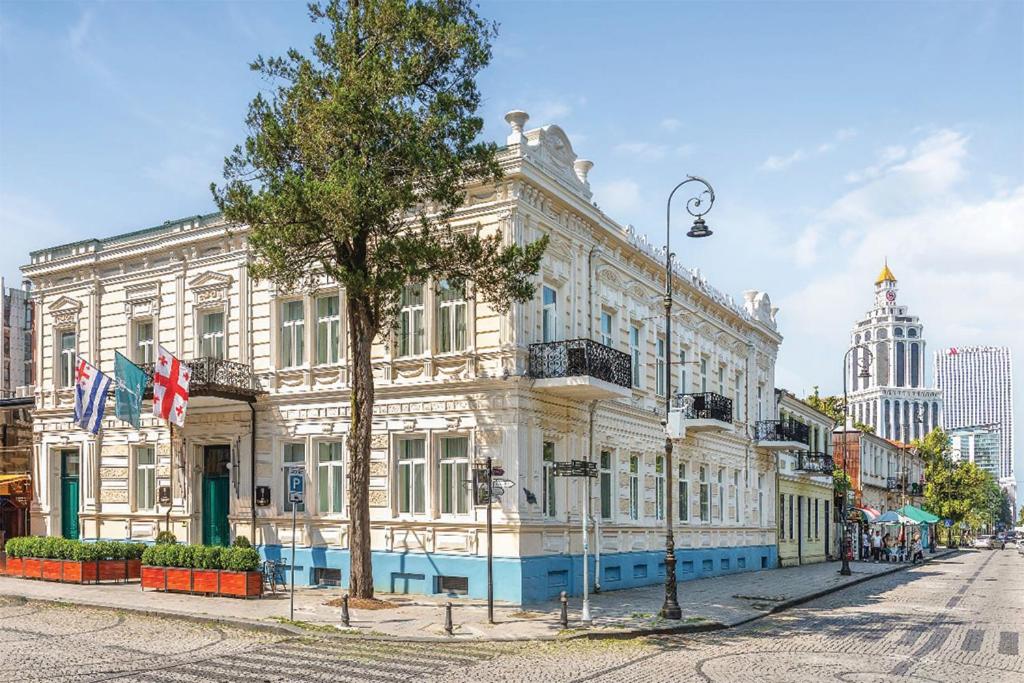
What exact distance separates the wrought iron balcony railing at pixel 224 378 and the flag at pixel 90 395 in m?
1.18

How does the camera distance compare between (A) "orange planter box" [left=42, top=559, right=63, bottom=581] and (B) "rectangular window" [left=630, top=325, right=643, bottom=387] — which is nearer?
(A) "orange planter box" [left=42, top=559, right=63, bottom=581]

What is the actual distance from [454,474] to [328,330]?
5241 mm

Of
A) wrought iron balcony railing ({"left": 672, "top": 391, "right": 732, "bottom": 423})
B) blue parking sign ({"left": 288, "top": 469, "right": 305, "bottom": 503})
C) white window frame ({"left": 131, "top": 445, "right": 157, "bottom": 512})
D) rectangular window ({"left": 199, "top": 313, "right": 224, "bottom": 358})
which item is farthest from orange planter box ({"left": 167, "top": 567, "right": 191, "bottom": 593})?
wrought iron balcony railing ({"left": 672, "top": 391, "right": 732, "bottom": 423})

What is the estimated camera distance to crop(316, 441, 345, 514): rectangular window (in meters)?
25.2

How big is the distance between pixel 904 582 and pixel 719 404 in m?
10.1

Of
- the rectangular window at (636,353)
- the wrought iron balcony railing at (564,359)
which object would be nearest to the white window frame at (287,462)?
the wrought iron balcony railing at (564,359)

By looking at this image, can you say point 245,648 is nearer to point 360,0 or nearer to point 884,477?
point 360,0

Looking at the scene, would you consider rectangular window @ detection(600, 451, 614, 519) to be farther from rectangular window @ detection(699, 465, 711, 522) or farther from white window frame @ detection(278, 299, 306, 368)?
white window frame @ detection(278, 299, 306, 368)

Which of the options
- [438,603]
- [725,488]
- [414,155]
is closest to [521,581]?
[438,603]

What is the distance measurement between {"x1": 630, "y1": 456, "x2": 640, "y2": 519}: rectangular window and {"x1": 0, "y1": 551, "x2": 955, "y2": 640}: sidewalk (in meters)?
2.36

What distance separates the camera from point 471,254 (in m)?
20.7

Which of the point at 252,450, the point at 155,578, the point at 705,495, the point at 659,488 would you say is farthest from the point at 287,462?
the point at 705,495

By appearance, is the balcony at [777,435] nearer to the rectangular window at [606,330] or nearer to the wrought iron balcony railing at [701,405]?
the wrought iron balcony railing at [701,405]

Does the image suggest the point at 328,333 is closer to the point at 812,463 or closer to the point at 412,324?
the point at 412,324
